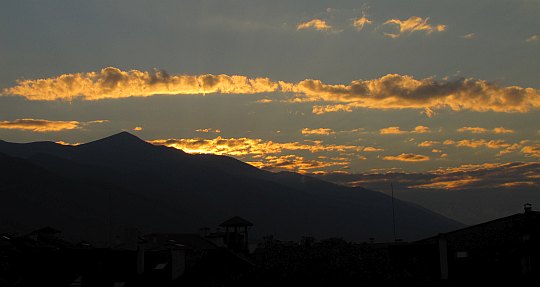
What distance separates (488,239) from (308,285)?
36546mm

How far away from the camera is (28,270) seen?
182 feet

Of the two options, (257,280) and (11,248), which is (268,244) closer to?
(257,280)

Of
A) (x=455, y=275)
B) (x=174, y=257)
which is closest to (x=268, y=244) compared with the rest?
(x=174, y=257)

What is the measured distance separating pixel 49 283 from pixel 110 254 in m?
5.25

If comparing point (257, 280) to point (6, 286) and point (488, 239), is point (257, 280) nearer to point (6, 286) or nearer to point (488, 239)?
point (6, 286)

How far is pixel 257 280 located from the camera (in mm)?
33938

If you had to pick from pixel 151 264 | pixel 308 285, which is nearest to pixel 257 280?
pixel 308 285

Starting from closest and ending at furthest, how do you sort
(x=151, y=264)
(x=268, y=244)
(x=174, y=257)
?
(x=268, y=244) < (x=174, y=257) < (x=151, y=264)

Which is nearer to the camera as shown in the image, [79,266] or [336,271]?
[336,271]

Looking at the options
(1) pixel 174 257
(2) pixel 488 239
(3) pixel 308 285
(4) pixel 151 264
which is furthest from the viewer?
(2) pixel 488 239

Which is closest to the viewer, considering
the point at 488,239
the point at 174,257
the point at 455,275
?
the point at 174,257

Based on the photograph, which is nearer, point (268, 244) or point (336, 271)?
point (336, 271)

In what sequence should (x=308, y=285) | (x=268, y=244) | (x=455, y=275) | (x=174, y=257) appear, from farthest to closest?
(x=455, y=275)
(x=174, y=257)
(x=268, y=244)
(x=308, y=285)

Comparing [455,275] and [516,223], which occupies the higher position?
[516,223]
